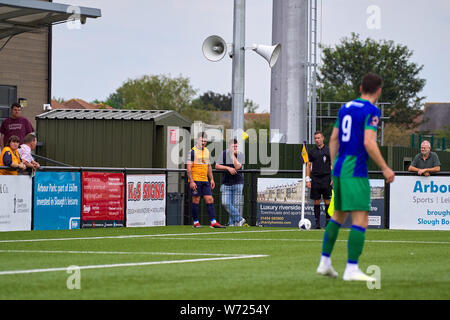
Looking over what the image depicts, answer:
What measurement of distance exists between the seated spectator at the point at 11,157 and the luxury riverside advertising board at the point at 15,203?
0.88 feet

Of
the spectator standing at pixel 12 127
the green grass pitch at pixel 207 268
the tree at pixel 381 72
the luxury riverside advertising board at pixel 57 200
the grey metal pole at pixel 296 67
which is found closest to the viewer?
the green grass pitch at pixel 207 268

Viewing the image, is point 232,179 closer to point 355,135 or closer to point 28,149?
point 28,149

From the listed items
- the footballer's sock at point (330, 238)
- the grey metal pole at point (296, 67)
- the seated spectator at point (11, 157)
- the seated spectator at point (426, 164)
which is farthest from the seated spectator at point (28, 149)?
the grey metal pole at point (296, 67)

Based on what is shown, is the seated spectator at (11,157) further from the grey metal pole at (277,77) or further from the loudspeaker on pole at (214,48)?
the grey metal pole at (277,77)

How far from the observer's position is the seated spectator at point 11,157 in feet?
61.5

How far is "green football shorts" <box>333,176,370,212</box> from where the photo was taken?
8.99m

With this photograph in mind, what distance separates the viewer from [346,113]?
9203mm

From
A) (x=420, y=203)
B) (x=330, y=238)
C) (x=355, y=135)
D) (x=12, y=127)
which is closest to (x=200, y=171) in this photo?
(x=12, y=127)

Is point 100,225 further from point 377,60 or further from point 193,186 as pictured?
Result: point 377,60

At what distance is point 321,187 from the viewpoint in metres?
20.8

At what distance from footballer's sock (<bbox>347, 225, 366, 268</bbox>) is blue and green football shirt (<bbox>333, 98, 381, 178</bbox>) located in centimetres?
56

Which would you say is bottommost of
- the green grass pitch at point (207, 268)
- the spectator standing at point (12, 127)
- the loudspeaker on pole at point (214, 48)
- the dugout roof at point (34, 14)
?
the green grass pitch at point (207, 268)
